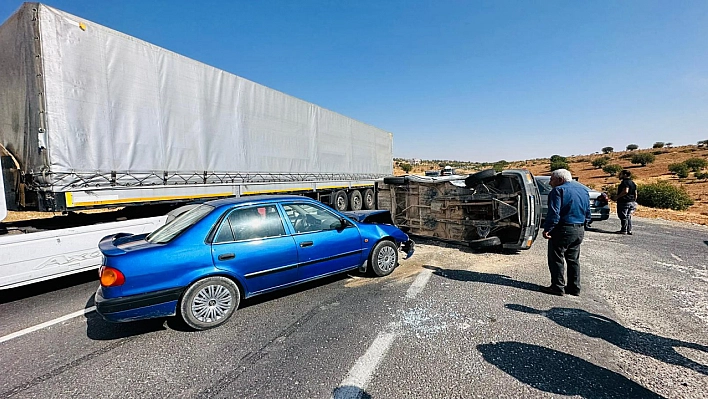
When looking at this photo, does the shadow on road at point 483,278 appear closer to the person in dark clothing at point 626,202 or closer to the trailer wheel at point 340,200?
the person in dark clothing at point 626,202

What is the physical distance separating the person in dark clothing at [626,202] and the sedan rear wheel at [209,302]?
9.51m

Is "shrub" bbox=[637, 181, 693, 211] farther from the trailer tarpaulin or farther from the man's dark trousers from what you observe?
the trailer tarpaulin

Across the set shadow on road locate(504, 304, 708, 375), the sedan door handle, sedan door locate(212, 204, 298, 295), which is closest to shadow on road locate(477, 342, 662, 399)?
shadow on road locate(504, 304, 708, 375)

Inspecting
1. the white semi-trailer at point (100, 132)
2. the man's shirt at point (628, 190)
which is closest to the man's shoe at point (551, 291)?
the man's shirt at point (628, 190)

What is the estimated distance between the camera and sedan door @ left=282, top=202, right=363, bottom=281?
3863mm

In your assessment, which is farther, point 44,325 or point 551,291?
point 551,291

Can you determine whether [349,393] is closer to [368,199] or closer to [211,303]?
[211,303]

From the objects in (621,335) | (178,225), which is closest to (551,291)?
(621,335)

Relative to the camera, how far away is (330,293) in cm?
413

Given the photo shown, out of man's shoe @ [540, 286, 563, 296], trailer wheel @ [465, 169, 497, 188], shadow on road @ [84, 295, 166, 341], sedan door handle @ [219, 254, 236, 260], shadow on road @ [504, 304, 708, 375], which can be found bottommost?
shadow on road @ [504, 304, 708, 375]

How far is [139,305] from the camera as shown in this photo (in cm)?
289

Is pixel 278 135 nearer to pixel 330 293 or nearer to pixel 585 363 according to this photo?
pixel 330 293

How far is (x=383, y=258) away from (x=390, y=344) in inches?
76.8

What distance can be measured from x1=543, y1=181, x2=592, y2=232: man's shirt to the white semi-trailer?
20.3 ft
